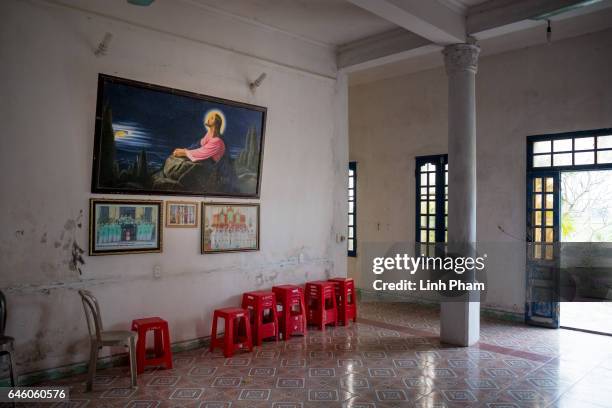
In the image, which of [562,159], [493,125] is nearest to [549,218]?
[562,159]

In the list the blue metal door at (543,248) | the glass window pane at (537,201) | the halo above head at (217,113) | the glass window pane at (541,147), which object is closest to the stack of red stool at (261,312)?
the halo above head at (217,113)

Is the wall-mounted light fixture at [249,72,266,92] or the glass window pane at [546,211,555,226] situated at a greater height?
the wall-mounted light fixture at [249,72,266,92]

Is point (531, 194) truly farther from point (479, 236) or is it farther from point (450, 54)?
point (450, 54)

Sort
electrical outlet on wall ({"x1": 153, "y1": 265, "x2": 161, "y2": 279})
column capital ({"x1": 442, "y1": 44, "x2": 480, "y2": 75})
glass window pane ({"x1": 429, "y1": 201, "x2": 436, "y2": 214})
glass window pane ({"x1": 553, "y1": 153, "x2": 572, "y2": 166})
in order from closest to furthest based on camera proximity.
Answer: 1. electrical outlet on wall ({"x1": 153, "y1": 265, "x2": 161, "y2": 279})
2. column capital ({"x1": 442, "y1": 44, "x2": 480, "y2": 75})
3. glass window pane ({"x1": 553, "y1": 153, "x2": 572, "y2": 166})
4. glass window pane ({"x1": 429, "y1": 201, "x2": 436, "y2": 214})

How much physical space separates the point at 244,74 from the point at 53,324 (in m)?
4.01

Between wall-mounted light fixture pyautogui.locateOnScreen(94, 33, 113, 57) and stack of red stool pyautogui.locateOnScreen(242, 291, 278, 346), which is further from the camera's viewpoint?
stack of red stool pyautogui.locateOnScreen(242, 291, 278, 346)

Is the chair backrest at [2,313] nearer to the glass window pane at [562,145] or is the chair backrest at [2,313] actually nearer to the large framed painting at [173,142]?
the large framed painting at [173,142]

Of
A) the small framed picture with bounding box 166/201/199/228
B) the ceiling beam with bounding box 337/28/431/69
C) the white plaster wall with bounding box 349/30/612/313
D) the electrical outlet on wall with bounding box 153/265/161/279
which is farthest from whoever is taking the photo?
the white plaster wall with bounding box 349/30/612/313

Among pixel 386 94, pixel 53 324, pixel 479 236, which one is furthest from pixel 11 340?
pixel 386 94

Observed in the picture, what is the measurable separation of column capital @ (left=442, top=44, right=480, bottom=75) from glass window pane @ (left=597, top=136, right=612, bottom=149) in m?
2.49

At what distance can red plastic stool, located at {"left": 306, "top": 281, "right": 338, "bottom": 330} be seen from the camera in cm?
721

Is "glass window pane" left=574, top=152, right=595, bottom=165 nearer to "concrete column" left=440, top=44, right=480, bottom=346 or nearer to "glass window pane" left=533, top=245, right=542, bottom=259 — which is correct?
"glass window pane" left=533, top=245, right=542, bottom=259

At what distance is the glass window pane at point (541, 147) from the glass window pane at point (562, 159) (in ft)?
0.63

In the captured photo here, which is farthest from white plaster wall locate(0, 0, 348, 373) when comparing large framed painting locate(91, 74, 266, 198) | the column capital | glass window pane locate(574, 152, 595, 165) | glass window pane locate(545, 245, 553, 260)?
glass window pane locate(574, 152, 595, 165)
